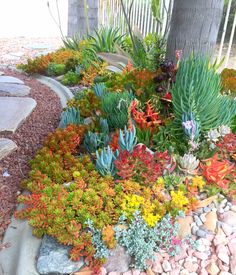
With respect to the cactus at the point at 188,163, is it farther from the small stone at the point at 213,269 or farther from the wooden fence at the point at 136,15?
the wooden fence at the point at 136,15

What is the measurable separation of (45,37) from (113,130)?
7725 mm

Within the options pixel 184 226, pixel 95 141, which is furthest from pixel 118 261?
pixel 95 141

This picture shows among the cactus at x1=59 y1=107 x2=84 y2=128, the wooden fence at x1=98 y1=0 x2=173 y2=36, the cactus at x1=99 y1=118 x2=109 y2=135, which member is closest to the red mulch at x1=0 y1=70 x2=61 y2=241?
the cactus at x1=59 y1=107 x2=84 y2=128

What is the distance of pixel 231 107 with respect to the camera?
2.56 m

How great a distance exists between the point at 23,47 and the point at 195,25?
6085 millimetres

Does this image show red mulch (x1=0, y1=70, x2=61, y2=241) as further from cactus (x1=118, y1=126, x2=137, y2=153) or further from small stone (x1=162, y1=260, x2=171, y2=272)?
small stone (x1=162, y1=260, x2=171, y2=272)

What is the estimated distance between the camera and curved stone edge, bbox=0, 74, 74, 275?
1886 millimetres

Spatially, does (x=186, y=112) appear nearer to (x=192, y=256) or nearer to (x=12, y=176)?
(x=192, y=256)

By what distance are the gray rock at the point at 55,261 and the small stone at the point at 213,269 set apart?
0.70 m

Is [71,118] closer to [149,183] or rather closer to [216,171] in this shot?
[149,183]

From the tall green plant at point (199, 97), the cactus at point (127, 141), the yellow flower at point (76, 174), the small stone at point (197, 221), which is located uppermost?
the tall green plant at point (199, 97)

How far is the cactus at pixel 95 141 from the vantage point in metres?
2.61

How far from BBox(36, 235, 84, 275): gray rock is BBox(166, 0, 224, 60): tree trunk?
2.04 meters

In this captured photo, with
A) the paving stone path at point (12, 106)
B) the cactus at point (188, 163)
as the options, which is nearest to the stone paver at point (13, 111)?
the paving stone path at point (12, 106)
